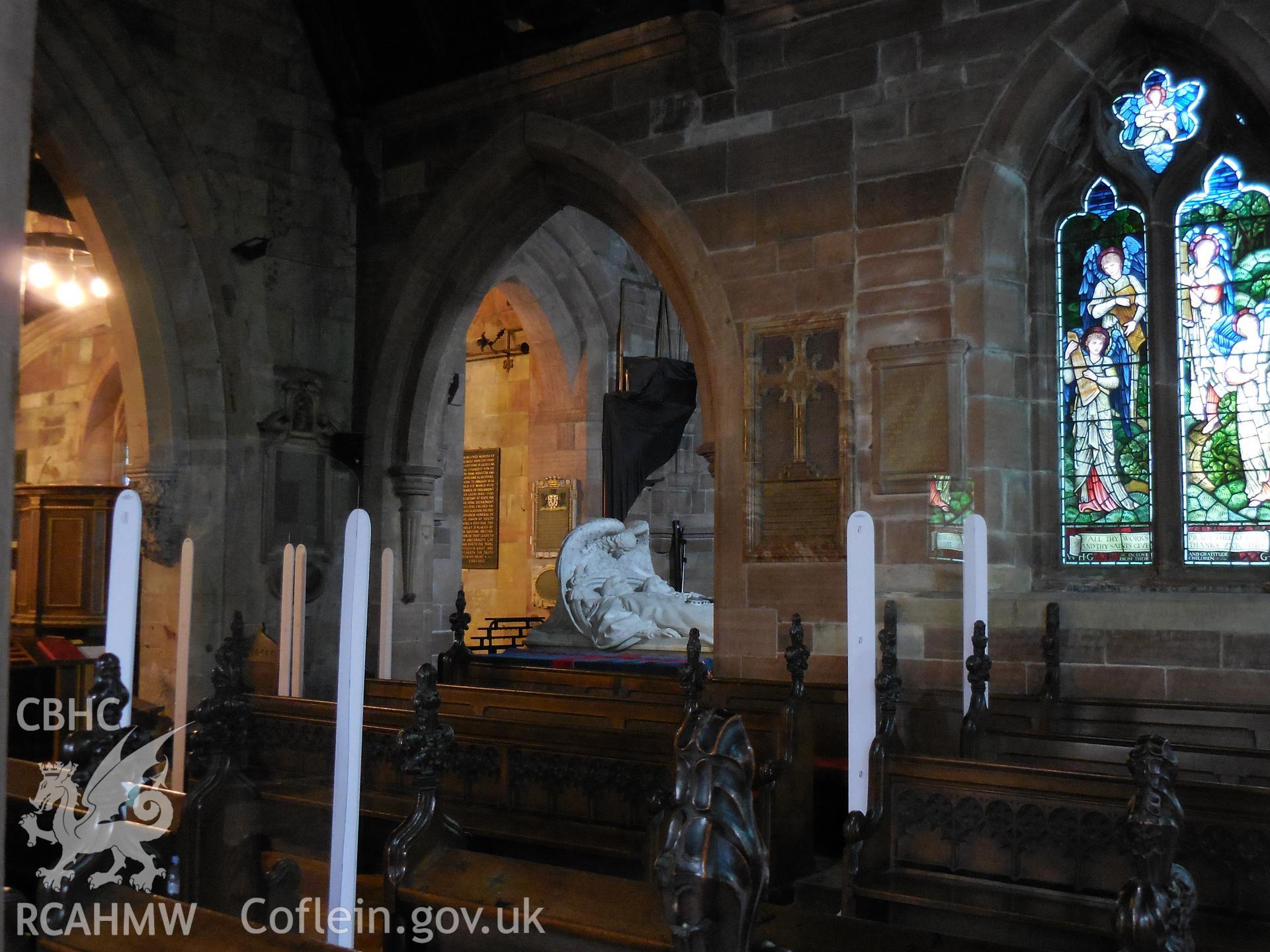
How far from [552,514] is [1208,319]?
7.03 m

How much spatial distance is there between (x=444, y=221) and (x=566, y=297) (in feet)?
12.5

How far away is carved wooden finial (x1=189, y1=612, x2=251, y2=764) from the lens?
263 cm

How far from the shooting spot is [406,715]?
167 inches

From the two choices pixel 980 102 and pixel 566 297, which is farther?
pixel 566 297

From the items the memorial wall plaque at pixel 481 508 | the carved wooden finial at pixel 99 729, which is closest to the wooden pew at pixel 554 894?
the carved wooden finial at pixel 99 729

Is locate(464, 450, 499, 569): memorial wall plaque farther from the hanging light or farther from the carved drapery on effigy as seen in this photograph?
the carved drapery on effigy

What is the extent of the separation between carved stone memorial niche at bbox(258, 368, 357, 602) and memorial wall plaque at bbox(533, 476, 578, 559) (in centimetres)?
381

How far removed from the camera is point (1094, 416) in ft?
19.4

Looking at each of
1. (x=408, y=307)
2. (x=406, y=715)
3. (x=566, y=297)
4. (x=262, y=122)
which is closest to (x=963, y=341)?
(x=406, y=715)

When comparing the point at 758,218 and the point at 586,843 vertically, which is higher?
the point at 758,218

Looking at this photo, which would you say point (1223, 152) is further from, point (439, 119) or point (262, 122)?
point (262, 122)

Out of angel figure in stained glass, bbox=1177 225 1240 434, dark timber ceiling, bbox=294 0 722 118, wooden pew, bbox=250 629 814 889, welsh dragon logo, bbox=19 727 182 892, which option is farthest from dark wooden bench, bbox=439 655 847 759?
dark timber ceiling, bbox=294 0 722 118

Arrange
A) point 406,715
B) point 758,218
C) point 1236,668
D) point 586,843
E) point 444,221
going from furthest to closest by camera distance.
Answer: point 444,221 < point 758,218 < point 1236,668 < point 406,715 < point 586,843

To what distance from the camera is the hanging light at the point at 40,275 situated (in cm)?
1131
